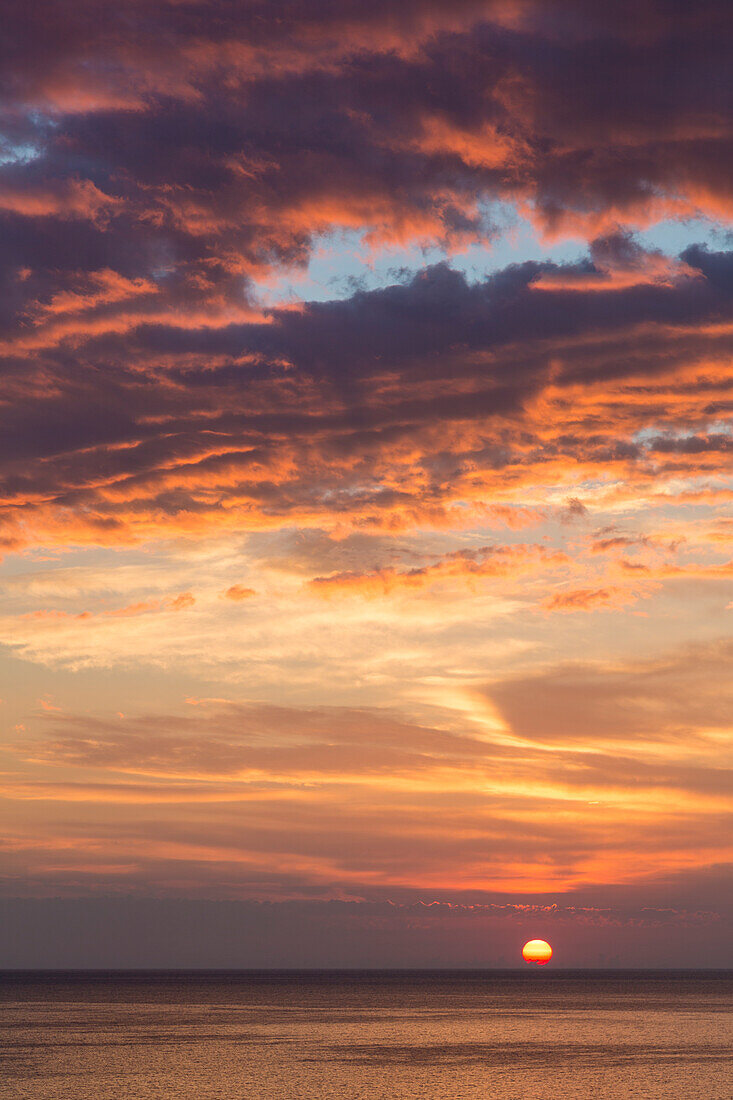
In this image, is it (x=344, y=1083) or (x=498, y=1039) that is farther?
(x=498, y=1039)

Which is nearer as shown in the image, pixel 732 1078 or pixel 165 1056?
pixel 732 1078

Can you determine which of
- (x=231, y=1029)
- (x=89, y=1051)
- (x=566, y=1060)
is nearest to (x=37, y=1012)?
(x=231, y=1029)

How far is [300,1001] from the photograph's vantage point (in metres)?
192

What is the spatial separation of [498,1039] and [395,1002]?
282 ft

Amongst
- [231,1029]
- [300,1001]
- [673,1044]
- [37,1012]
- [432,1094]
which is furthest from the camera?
[300,1001]

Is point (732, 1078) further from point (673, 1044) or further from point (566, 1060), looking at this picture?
point (673, 1044)

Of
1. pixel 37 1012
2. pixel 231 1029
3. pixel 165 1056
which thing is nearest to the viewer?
pixel 165 1056

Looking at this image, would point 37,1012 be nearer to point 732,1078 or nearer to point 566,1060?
point 566,1060

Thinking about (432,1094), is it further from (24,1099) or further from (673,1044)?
(673,1044)

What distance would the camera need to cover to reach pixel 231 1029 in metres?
122

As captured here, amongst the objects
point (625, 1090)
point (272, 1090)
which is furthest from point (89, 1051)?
point (625, 1090)

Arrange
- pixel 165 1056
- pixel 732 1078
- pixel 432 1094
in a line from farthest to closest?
pixel 165 1056 → pixel 732 1078 → pixel 432 1094

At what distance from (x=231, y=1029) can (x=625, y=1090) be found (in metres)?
60.1

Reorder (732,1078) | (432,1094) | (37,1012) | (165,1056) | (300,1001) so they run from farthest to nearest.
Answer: (300,1001), (37,1012), (165,1056), (732,1078), (432,1094)
